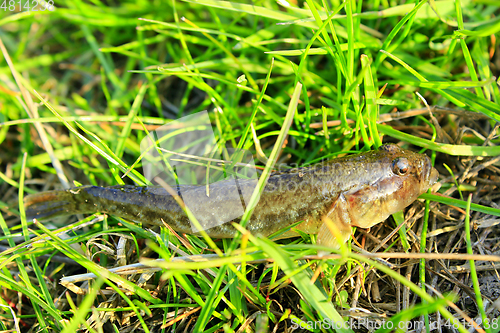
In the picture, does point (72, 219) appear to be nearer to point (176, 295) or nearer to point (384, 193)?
point (176, 295)

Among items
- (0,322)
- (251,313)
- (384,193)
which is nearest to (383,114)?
(384,193)

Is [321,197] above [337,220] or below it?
above

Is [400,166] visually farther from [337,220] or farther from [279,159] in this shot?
[279,159]

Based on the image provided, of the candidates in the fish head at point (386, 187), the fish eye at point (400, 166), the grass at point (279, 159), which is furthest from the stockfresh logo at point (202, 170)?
the fish eye at point (400, 166)

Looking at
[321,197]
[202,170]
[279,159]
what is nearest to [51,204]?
[202,170]

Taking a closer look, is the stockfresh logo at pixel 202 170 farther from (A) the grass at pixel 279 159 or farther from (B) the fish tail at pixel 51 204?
(B) the fish tail at pixel 51 204

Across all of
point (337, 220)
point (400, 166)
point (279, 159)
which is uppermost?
point (400, 166)

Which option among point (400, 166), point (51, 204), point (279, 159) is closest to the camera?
point (400, 166)

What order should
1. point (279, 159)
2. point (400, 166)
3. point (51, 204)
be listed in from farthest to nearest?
point (279, 159)
point (51, 204)
point (400, 166)
